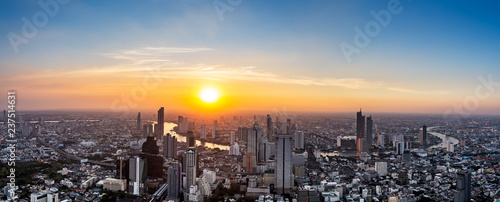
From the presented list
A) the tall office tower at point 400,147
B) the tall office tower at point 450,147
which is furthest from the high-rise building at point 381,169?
the tall office tower at point 450,147

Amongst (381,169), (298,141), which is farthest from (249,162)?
(298,141)

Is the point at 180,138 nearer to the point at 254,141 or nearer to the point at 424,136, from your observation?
the point at 254,141

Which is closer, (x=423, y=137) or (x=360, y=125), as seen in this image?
(x=423, y=137)

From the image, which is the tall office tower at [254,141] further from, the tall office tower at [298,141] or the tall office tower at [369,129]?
the tall office tower at [369,129]

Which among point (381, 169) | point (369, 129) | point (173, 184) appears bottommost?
point (381, 169)

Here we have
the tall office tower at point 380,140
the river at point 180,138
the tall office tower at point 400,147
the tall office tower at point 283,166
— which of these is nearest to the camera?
the tall office tower at point 283,166

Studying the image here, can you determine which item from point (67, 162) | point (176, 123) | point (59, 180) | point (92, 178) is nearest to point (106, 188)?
point (92, 178)

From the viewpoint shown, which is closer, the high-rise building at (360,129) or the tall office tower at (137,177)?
the tall office tower at (137,177)
